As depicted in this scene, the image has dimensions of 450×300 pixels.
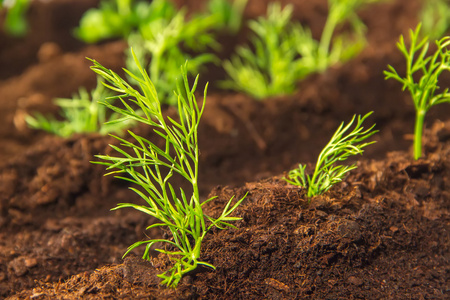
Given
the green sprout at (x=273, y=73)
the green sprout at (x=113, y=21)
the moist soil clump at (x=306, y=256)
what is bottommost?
the moist soil clump at (x=306, y=256)

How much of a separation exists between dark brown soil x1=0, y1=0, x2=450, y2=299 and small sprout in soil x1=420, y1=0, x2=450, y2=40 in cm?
46

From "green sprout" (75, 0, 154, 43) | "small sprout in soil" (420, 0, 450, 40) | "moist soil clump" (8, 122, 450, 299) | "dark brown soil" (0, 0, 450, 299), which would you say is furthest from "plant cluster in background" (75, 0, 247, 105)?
"small sprout in soil" (420, 0, 450, 40)

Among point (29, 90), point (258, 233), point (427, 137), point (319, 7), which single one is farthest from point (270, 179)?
point (319, 7)

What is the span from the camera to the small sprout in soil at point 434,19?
3.57m

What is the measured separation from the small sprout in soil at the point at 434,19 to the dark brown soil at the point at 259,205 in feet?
1.51

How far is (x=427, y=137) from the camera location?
2.16 m

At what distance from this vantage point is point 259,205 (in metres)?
1.59

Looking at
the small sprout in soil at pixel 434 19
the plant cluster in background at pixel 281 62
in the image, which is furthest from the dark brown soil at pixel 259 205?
the small sprout in soil at pixel 434 19

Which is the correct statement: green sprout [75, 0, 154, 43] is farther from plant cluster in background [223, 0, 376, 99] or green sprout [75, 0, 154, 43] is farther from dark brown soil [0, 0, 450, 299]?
plant cluster in background [223, 0, 376, 99]

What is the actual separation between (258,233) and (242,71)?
1.93 metres

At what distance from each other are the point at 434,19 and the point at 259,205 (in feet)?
10.8

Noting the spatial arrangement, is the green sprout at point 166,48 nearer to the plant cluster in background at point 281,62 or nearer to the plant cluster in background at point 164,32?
the plant cluster in background at point 164,32

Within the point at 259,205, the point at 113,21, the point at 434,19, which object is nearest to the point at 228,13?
the point at 113,21

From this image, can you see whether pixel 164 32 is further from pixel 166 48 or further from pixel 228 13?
pixel 228 13
